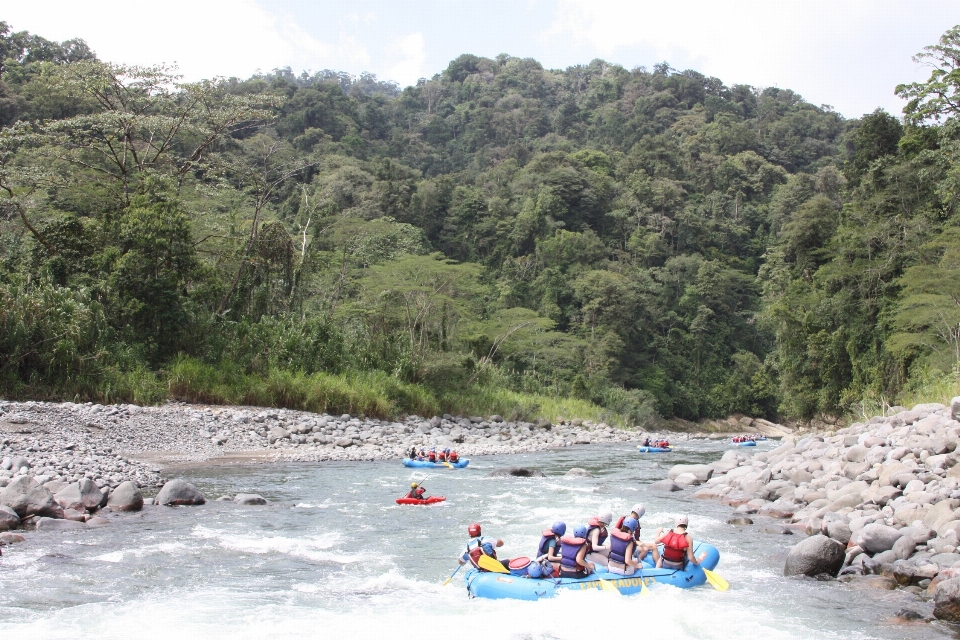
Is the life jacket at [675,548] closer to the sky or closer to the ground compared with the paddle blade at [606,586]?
closer to the sky

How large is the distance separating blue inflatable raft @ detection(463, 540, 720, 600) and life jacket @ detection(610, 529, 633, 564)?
0.63 ft

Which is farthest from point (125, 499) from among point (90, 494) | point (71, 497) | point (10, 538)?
point (10, 538)

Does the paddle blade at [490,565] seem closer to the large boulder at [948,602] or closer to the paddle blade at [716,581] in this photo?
the paddle blade at [716,581]

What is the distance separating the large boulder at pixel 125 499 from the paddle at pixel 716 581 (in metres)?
7.19

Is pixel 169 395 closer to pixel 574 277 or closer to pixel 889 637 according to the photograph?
pixel 889 637

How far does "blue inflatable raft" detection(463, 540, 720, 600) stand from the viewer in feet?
23.2

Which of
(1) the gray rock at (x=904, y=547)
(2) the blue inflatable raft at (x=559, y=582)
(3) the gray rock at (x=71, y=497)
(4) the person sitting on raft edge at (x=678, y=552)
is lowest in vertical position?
(3) the gray rock at (x=71, y=497)

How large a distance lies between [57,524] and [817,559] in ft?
27.7

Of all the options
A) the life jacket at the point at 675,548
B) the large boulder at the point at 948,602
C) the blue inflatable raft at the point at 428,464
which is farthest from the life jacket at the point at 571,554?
the blue inflatable raft at the point at 428,464

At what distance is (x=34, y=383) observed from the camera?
1614 cm

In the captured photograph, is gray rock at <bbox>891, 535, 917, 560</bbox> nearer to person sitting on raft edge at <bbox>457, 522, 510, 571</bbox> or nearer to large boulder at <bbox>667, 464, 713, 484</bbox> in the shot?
person sitting on raft edge at <bbox>457, 522, 510, 571</bbox>

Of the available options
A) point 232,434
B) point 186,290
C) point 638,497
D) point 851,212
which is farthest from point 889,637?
point 851,212

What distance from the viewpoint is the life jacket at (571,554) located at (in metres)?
7.30

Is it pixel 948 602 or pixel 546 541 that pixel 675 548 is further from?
pixel 948 602
